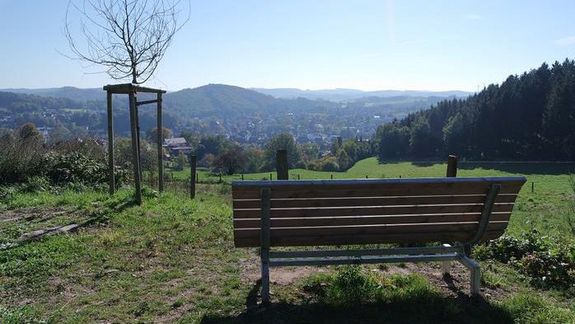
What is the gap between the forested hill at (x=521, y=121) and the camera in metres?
59.3

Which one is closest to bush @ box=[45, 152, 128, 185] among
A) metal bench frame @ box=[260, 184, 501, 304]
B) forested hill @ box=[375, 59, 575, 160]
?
metal bench frame @ box=[260, 184, 501, 304]

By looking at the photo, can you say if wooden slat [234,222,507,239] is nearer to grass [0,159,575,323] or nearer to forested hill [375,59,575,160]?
grass [0,159,575,323]

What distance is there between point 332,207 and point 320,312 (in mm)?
920

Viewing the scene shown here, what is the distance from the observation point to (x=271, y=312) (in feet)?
13.4

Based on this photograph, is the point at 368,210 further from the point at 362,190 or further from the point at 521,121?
the point at 521,121

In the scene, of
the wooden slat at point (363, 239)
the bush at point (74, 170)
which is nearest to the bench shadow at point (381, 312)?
the wooden slat at point (363, 239)

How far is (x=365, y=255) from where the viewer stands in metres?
4.58

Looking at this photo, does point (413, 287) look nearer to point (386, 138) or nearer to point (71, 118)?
point (386, 138)

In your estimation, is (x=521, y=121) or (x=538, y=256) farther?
(x=521, y=121)

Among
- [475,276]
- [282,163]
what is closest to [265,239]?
[475,276]

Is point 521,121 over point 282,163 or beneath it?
beneath

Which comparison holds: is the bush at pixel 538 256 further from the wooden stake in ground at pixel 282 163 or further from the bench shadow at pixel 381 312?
the wooden stake in ground at pixel 282 163

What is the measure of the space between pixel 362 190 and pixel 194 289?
2.02 metres

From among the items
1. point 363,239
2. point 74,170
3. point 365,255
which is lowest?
point 74,170
